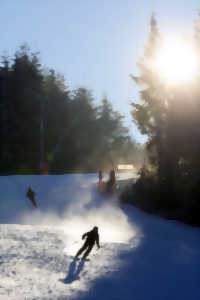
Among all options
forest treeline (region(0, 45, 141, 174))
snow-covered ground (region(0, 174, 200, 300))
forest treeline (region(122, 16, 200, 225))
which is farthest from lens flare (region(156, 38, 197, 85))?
forest treeline (region(0, 45, 141, 174))

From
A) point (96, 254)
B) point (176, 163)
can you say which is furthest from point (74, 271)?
point (176, 163)

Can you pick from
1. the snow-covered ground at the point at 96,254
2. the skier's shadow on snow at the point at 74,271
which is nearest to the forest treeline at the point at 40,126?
the snow-covered ground at the point at 96,254

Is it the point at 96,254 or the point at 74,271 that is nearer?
the point at 74,271

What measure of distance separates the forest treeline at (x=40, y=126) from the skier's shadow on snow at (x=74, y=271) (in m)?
38.1

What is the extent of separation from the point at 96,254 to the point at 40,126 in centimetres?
4434

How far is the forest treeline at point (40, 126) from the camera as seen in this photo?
54969mm

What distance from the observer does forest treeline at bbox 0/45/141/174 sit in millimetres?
54969

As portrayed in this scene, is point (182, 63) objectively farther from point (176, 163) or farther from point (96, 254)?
point (96, 254)

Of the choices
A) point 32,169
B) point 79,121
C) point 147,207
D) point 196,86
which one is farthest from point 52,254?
point 79,121

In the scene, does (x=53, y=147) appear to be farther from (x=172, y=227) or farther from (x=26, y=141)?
(x=172, y=227)

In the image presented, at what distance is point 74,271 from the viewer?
11.8m

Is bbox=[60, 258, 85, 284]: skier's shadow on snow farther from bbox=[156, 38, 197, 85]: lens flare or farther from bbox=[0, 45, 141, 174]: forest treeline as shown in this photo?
bbox=[0, 45, 141, 174]: forest treeline

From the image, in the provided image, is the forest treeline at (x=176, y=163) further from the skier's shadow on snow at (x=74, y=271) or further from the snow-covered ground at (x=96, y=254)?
the skier's shadow on snow at (x=74, y=271)

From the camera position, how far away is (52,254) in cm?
1453
